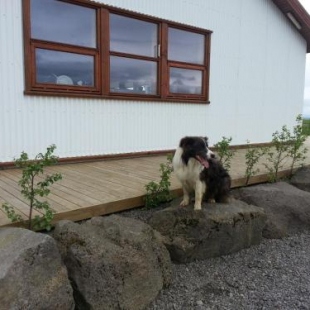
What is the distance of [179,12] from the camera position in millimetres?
Answer: 7070

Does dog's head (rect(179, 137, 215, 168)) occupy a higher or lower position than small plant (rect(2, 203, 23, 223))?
higher

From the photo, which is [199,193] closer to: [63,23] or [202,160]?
[202,160]

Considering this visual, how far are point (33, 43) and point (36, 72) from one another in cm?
44

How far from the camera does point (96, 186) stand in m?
4.19

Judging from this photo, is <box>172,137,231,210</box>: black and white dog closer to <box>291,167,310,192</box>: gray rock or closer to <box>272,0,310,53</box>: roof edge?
<box>291,167,310,192</box>: gray rock

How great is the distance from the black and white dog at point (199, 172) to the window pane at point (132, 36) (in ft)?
12.1

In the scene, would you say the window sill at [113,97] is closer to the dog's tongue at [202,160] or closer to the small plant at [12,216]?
the small plant at [12,216]

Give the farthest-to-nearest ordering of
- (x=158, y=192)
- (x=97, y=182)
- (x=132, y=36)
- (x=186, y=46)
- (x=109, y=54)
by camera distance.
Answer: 1. (x=186, y=46)
2. (x=132, y=36)
3. (x=109, y=54)
4. (x=97, y=182)
5. (x=158, y=192)

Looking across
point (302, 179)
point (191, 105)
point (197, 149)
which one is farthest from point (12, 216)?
point (191, 105)

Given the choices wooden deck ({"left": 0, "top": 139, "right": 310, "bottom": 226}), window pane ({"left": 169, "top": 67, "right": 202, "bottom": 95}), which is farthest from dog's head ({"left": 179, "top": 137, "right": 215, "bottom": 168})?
window pane ({"left": 169, "top": 67, "right": 202, "bottom": 95})

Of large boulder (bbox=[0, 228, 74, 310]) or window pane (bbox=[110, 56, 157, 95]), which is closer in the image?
large boulder (bbox=[0, 228, 74, 310])

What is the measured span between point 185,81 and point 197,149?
4.70 metres

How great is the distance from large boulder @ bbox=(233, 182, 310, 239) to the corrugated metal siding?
2.85 m

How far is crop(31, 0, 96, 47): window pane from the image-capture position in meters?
5.32
